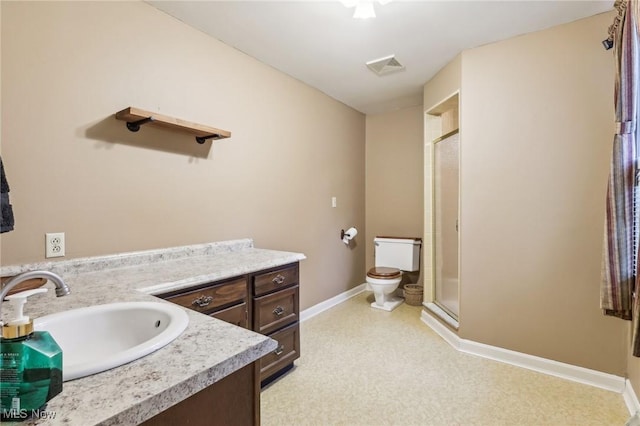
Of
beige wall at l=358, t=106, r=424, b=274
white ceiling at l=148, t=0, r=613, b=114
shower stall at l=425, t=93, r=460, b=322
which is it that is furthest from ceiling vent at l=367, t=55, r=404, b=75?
beige wall at l=358, t=106, r=424, b=274

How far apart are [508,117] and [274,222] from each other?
1.98 metres

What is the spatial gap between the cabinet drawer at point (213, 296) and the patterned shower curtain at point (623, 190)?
6.49ft

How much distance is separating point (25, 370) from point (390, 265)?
3496mm

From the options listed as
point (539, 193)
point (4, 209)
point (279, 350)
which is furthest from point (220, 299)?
point (539, 193)

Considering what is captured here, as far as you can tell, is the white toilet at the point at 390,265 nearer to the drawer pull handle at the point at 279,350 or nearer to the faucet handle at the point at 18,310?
the drawer pull handle at the point at 279,350

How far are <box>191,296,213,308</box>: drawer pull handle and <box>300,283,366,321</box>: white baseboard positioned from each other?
160cm

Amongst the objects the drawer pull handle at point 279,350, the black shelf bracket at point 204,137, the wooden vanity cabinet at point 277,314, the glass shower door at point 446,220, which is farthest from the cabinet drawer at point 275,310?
the glass shower door at point 446,220

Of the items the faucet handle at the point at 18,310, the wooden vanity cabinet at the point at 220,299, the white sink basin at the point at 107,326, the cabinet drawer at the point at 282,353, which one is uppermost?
the faucet handle at the point at 18,310

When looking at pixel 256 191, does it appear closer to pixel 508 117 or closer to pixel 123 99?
pixel 123 99

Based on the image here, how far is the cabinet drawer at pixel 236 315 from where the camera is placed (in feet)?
5.42

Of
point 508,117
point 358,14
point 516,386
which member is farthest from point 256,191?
point 516,386

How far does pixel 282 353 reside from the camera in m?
2.05

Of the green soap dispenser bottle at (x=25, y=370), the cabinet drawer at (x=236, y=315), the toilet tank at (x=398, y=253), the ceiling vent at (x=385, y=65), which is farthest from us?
the toilet tank at (x=398, y=253)

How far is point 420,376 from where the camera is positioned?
81.4 inches
